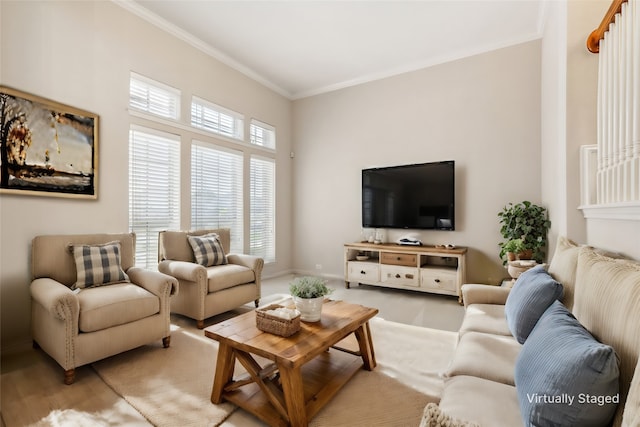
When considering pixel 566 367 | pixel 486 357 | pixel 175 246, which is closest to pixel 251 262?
pixel 175 246

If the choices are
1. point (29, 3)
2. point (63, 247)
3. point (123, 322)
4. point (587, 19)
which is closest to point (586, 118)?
point (587, 19)

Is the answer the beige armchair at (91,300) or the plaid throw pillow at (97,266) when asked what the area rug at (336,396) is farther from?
the plaid throw pillow at (97,266)

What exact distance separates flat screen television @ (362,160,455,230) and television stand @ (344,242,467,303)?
1.20 feet

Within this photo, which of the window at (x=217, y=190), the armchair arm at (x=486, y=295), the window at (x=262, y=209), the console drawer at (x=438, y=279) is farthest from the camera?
the window at (x=262, y=209)

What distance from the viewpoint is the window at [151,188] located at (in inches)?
133

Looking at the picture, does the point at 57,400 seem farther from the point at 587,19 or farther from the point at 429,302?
the point at 587,19

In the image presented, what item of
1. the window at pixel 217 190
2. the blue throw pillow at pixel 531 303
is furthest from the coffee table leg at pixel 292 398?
the window at pixel 217 190

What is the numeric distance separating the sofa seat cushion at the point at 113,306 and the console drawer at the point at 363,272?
2754mm

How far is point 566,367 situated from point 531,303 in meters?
0.74

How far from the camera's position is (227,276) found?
3189 mm

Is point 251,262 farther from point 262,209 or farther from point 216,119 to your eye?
point 216,119

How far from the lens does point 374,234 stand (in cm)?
483

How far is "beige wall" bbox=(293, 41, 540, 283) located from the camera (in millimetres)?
3883

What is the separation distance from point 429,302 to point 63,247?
380 cm
